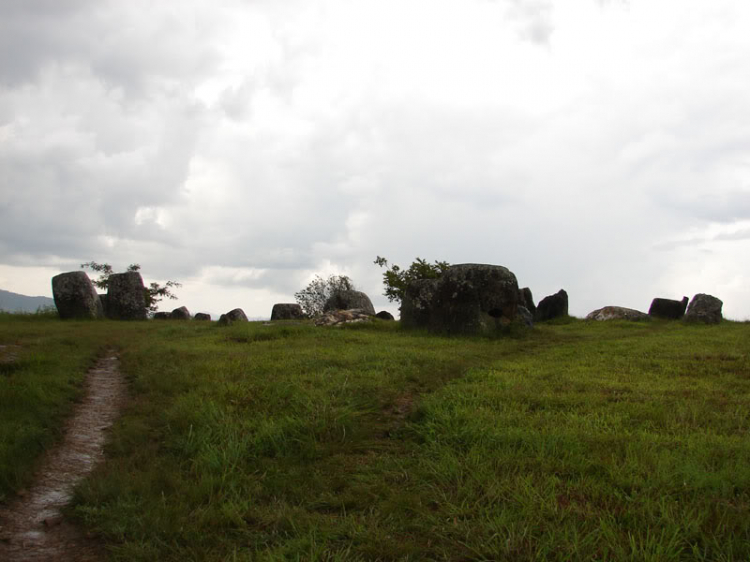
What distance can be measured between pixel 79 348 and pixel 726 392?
13.6m

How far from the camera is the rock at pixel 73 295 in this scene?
2575 centimetres

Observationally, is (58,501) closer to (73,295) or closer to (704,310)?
(73,295)

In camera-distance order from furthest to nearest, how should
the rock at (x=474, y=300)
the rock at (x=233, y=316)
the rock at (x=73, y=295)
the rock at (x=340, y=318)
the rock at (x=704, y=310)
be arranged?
the rock at (x=73, y=295) < the rock at (x=233, y=316) < the rock at (x=704, y=310) < the rock at (x=340, y=318) < the rock at (x=474, y=300)

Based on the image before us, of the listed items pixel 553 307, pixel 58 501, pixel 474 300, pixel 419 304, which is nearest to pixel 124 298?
pixel 419 304

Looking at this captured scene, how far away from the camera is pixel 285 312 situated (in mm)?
31250

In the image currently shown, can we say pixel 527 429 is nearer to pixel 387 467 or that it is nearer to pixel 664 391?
pixel 387 467

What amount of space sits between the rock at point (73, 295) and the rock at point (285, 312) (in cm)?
869

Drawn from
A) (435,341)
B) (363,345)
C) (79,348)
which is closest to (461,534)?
(363,345)

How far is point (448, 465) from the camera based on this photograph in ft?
18.5

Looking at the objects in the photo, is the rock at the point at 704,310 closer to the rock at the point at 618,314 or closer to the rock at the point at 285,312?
the rock at the point at 618,314

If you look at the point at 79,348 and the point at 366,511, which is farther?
the point at 79,348

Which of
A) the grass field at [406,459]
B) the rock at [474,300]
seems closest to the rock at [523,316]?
the rock at [474,300]

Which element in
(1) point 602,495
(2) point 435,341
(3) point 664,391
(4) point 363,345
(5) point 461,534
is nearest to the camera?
(5) point 461,534

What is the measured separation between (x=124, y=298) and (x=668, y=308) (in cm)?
2439
